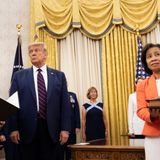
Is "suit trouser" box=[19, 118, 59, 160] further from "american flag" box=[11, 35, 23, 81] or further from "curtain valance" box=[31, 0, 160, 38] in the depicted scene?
"curtain valance" box=[31, 0, 160, 38]

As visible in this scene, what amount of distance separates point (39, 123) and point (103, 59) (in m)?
4.04

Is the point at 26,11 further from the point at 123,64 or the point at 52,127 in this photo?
the point at 52,127

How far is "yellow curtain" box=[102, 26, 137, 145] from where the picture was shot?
651 centimetres

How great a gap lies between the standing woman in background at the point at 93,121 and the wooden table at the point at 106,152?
2.05 m

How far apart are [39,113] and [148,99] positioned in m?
1.10

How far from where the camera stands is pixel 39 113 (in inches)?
112

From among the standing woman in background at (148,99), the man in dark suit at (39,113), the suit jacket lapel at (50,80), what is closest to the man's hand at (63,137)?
the man in dark suit at (39,113)

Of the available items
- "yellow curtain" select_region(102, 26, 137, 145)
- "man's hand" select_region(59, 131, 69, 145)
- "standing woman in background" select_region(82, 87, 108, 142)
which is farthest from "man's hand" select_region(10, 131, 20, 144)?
"yellow curtain" select_region(102, 26, 137, 145)

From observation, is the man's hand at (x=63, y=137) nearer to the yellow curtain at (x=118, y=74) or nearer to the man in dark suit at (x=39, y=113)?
the man in dark suit at (x=39, y=113)

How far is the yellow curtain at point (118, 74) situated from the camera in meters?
6.51

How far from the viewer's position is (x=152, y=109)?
77.1 inches

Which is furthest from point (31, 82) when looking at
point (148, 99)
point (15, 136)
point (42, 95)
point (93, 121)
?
point (93, 121)

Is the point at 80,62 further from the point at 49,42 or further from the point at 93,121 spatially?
the point at 93,121

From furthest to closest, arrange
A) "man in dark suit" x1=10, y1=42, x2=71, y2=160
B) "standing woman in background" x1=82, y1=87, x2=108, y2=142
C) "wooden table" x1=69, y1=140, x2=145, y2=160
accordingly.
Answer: "standing woman in background" x1=82, y1=87, x2=108, y2=142, "wooden table" x1=69, y1=140, x2=145, y2=160, "man in dark suit" x1=10, y1=42, x2=71, y2=160
